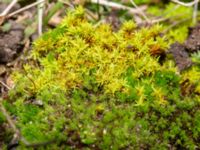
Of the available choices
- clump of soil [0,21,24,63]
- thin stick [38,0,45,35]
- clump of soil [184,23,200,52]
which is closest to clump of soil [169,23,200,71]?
clump of soil [184,23,200,52]

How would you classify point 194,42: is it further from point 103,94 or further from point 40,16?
point 40,16

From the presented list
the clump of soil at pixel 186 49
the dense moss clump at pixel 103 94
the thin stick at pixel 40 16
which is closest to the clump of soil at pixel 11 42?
the thin stick at pixel 40 16

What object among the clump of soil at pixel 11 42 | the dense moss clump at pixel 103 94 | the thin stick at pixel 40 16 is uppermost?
the thin stick at pixel 40 16

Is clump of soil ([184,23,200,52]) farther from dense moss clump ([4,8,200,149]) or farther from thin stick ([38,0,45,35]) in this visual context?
thin stick ([38,0,45,35])

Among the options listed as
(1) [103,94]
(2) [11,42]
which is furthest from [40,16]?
(1) [103,94]

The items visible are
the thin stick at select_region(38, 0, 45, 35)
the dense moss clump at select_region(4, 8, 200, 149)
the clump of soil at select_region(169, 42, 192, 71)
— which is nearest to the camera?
the dense moss clump at select_region(4, 8, 200, 149)

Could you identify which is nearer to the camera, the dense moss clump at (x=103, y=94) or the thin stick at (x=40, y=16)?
the dense moss clump at (x=103, y=94)

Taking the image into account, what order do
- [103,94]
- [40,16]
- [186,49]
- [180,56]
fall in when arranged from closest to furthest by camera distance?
1. [103,94]
2. [180,56]
3. [186,49]
4. [40,16]

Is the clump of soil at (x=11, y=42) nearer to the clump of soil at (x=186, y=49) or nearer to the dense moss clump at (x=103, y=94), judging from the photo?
the dense moss clump at (x=103, y=94)
